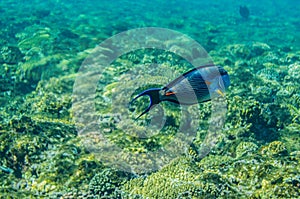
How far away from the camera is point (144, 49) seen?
8992mm

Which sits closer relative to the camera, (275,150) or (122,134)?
(275,150)

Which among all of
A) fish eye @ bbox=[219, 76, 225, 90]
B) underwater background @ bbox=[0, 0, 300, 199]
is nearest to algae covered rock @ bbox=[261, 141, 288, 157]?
underwater background @ bbox=[0, 0, 300, 199]

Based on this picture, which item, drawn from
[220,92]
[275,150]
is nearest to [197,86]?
[220,92]

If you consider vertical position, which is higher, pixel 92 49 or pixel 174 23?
pixel 174 23

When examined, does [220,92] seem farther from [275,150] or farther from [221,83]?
[275,150]

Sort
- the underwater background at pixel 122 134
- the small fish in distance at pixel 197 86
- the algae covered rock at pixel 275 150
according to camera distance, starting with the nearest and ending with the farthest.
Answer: the small fish in distance at pixel 197 86, the underwater background at pixel 122 134, the algae covered rock at pixel 275 150

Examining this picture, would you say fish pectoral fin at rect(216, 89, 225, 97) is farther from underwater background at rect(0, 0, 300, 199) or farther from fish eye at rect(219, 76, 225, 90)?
underwater background at rect(0, 0, 300, 199)

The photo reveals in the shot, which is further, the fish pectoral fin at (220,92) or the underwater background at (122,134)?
the underwater background at (122,134)

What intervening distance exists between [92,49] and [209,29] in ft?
26.9

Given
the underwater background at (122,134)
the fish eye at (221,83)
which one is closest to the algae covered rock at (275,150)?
the underwater background at (122,134)

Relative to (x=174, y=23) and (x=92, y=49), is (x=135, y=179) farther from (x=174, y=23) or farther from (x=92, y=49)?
(x=174, y=23)

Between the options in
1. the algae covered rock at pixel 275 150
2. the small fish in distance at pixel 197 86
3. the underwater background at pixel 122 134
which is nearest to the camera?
the small fish in distance at pixel 197 86

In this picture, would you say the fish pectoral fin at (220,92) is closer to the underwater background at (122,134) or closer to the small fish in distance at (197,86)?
the small fish in distance at (197,86)

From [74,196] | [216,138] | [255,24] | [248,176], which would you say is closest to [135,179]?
[74,196]
